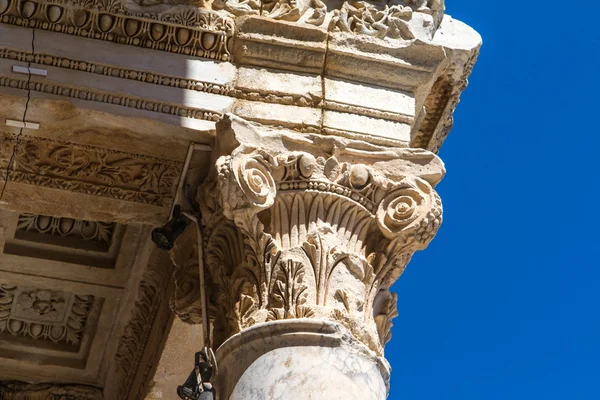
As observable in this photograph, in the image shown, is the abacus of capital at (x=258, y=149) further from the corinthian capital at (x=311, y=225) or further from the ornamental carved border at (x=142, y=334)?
the ornamental carved border at (x=142, y=334)

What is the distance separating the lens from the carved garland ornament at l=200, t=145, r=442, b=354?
364 inches

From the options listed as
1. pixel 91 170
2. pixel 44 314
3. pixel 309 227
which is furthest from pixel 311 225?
pixel 44 314

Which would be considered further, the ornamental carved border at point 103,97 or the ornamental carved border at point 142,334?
the ornamental carved border at point 142,334

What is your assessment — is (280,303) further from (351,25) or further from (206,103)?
(351,25)

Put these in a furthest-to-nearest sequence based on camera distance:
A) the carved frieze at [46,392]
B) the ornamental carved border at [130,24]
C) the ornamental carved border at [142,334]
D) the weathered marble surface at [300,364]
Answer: the carved frieze at [46,392] < the ornamental carved border at [142,334] < the ornamental carved border at [130,24] < the weathered marble surface at [300,364]

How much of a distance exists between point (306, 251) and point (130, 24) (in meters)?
1.98

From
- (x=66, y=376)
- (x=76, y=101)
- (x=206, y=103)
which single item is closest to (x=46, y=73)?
(x=76, y=101)

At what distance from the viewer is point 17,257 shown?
12.2 metres

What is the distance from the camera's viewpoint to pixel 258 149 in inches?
380

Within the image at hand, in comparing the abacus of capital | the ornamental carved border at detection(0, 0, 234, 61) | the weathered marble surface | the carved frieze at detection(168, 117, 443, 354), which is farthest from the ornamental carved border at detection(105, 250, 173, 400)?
the weathered marble surface

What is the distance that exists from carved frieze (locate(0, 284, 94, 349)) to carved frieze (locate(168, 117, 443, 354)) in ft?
9.83

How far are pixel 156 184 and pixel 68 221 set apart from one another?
198 cm

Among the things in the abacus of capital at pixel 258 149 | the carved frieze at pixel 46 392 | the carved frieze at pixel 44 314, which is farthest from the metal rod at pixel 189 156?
the carved frieze at pixel 46 392

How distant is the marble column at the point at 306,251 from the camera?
8.99 m
